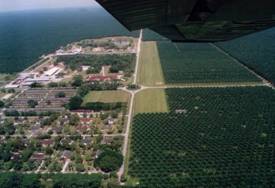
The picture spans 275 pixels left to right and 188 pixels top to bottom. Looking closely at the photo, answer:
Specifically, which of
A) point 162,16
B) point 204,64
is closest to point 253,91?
point 204,64

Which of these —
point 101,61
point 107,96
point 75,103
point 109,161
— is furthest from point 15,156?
point 101,61

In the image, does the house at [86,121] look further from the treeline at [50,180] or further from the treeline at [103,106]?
the treeline at [50,180]

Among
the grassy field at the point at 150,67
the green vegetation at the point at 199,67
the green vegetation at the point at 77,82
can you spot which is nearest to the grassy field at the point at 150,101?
the grassy field at the point at 150,67

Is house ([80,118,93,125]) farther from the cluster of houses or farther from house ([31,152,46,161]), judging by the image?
the cluster of houses

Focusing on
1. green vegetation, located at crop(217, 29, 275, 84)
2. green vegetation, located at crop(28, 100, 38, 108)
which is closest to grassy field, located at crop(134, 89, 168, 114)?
green vegetation, located at crop(28, 100, 38, 108)

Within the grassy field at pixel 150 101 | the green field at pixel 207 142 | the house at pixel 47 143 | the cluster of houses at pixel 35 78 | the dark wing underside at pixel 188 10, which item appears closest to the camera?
the dark wing underside at pixel 188 10

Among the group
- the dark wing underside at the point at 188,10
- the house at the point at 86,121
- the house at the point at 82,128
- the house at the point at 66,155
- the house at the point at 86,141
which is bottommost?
the house at the point at 66,155

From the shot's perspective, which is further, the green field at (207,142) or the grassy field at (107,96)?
the grassy field at (107,96)
